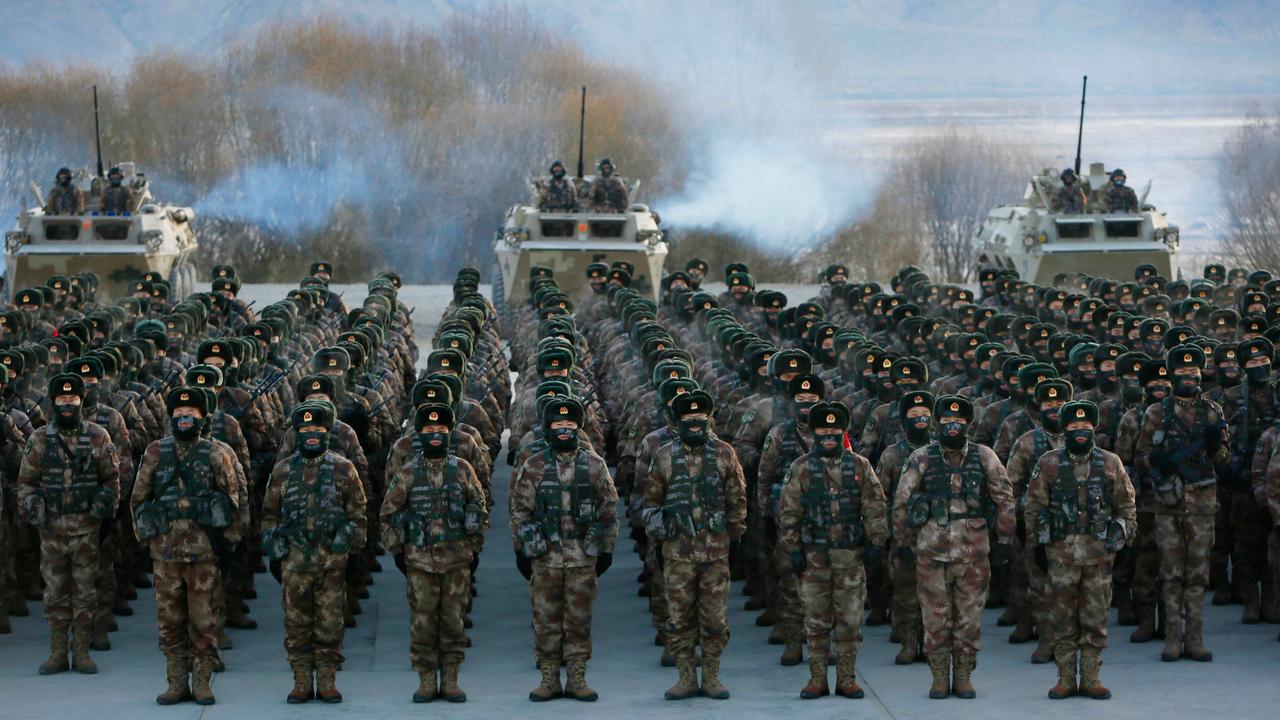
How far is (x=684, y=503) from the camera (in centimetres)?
1177

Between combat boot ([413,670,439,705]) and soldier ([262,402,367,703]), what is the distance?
1.37ft

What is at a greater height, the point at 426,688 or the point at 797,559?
the point at 797,559

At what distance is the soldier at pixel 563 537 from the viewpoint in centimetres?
1162

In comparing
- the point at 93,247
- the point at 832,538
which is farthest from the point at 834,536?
the point at 93,247

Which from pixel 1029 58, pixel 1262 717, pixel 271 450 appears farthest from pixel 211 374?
pixel 1029 58

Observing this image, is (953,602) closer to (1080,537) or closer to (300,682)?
(1080,537)

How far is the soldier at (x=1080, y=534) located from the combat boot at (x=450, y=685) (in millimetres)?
3009

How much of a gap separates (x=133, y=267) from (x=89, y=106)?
21071 millimetres

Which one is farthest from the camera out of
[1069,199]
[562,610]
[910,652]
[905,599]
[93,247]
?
[1069,199]

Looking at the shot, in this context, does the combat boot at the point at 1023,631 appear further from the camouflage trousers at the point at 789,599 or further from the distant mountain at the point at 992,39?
the distant mountain at the point at 992,39

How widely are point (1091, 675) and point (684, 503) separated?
88.0 inches

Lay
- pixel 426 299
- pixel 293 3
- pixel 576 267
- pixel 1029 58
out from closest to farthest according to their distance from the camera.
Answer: pixel 576 267
pixel 426 299
pixel 293 3
pixel 1029 58

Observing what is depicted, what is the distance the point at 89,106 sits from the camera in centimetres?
4762

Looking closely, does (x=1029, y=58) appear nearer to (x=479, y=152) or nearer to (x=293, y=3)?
(x=293, y=3)
